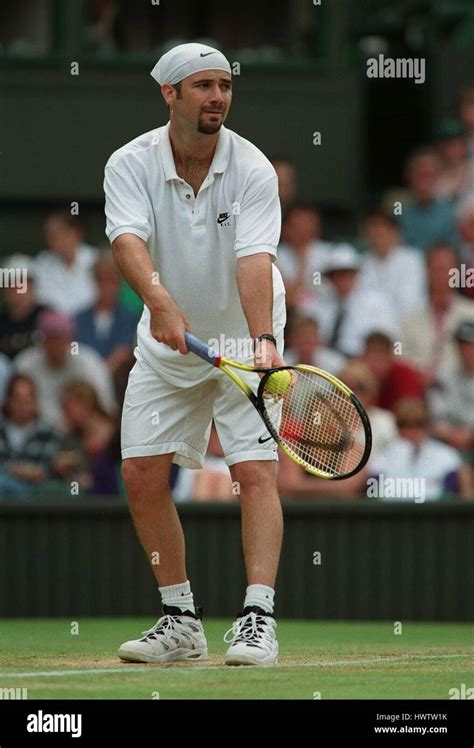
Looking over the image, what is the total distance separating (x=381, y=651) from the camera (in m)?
7.62

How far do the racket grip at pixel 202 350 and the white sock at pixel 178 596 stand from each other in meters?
0.99

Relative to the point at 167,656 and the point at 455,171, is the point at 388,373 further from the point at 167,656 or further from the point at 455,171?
the point at 167,656

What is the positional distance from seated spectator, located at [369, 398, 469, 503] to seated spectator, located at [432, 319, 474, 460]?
41 centimetres

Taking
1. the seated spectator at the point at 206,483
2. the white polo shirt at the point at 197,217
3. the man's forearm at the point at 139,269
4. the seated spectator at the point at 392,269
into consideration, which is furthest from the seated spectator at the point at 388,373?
the man's forearm at the point at 139,269

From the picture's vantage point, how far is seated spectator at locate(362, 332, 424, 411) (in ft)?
37.0

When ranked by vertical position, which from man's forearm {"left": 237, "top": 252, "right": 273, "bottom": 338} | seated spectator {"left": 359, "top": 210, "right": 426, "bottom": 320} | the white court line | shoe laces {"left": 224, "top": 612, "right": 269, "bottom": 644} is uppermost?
seated spectator {"left": 359, "top": 210, "right": 426, "bottom": 320}

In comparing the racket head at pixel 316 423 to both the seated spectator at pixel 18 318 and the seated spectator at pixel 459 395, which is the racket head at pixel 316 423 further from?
the seated spectator at pixel 18 318

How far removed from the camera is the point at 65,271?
12.4m

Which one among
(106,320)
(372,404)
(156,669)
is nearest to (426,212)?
(372,404)

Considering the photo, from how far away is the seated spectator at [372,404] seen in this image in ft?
35.1

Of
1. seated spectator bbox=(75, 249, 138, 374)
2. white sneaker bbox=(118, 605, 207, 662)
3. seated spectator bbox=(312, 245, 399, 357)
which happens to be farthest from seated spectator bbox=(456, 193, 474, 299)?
white sneaker bbox=(118, 605, 207, 662)

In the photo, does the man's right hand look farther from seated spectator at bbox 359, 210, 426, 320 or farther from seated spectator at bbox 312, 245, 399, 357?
seated spectator at bbox 359, 210, 426, 320

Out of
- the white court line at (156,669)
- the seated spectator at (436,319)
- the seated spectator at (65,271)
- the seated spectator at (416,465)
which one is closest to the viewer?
the white court line at (156,669)

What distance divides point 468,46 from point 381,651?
25.8 ft
